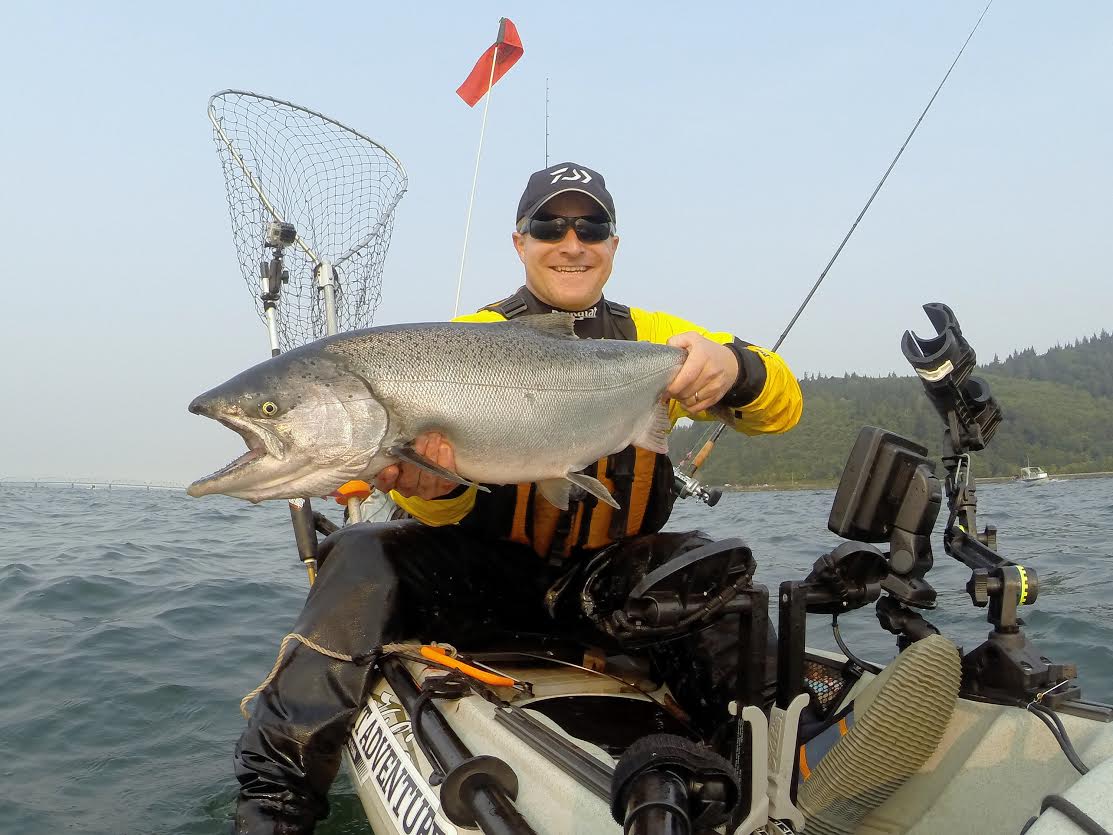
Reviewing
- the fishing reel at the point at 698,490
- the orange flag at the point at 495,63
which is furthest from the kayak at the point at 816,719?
the orange flag at the point at 495,63

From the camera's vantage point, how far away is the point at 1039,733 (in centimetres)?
264

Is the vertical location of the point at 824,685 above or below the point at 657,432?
below

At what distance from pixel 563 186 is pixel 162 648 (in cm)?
573

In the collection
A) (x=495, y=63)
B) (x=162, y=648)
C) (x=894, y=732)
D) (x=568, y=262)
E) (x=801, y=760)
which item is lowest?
(x=162, y=648)

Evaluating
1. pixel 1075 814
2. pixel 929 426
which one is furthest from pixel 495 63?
pixel 929 426

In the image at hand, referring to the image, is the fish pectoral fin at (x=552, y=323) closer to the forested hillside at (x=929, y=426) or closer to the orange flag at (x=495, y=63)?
the orange flag at (x=495, y=63)

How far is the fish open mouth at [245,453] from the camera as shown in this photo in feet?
8.55

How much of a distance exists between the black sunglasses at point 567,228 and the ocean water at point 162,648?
315cm

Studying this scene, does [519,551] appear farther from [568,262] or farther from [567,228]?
[567,228]

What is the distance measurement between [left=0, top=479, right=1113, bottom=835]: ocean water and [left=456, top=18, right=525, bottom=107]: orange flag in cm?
616

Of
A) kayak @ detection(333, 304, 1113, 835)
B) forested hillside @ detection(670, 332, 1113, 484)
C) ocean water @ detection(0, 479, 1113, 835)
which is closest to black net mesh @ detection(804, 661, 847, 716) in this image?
kayak @ detection(333, 304, 1113, 835)

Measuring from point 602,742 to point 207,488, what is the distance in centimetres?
195

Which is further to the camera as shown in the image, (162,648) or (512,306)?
(162,648)

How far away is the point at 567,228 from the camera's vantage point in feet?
12.8
